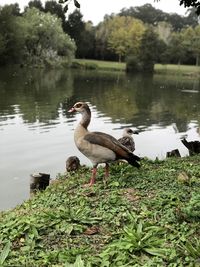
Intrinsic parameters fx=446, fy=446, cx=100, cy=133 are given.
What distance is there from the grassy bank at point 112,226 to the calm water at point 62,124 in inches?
168

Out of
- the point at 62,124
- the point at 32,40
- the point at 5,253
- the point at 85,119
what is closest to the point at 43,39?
the point at 32,40

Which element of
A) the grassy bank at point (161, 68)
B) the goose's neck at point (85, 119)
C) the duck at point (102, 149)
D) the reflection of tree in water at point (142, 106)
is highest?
the goose's neck at point (85, 119)

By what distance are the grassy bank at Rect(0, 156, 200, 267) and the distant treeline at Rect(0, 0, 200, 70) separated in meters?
73.0

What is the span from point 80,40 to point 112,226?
115318 millimetres

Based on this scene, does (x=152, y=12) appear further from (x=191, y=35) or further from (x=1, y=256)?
(x=1, y=256)

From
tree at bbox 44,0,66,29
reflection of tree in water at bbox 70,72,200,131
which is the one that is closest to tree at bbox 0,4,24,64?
reflection of tree in water at bbox 70,72,200,131

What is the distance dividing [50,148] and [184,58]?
99.9 meters

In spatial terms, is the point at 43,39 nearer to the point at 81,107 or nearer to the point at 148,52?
the point at 148,52

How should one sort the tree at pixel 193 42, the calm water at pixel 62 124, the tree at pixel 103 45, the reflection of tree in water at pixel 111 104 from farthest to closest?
1. the tree at pixel 103 45
2. the tree at pixel 193 42
3. the reflection of tree in water at pixel 111 104
4. the calm water at pixel 62 124

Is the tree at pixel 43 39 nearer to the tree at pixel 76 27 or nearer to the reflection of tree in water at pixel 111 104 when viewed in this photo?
the tree at pixel 76 27

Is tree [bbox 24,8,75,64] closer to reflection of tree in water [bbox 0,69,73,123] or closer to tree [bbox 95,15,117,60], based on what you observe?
tree [bbox 95,15,117,60]

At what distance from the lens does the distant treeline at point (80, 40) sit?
3366 inches

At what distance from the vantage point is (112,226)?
7.25 m

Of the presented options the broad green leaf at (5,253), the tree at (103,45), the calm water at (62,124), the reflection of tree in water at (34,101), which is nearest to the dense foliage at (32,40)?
the tree at (103,45)
